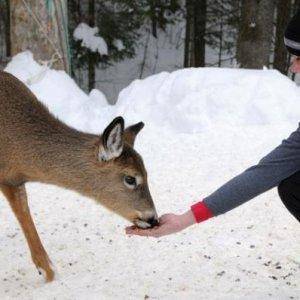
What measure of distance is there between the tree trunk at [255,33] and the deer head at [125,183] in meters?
7.24

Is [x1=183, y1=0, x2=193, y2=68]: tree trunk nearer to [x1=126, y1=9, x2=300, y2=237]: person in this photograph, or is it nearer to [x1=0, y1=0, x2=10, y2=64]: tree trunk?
[x1=0, y1=0, x2=10, y2=64]: tree trunk

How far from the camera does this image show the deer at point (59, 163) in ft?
14.6

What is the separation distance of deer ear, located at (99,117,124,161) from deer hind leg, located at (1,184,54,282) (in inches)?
32.5

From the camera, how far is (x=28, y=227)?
15.9 feet

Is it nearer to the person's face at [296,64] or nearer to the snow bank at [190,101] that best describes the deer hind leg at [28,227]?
the person's face at [296,64]

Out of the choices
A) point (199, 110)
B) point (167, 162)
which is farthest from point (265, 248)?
point (199, 110)

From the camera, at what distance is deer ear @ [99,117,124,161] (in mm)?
4038

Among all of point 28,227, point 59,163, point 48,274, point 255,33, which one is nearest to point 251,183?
point 59,163

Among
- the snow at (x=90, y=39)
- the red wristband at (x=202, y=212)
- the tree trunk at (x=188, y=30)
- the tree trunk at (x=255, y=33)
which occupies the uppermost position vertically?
the red wristband at (x=202, y=212)

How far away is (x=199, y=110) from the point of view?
7648 millimetres

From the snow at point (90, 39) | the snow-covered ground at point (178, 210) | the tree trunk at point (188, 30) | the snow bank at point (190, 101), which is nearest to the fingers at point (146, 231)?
the snow-covered ground at point (178, 210)

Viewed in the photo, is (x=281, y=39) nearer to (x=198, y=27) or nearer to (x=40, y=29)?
(x=198, y=27)

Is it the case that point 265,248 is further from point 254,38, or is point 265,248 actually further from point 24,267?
point 254,38

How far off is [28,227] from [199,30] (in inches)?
614
